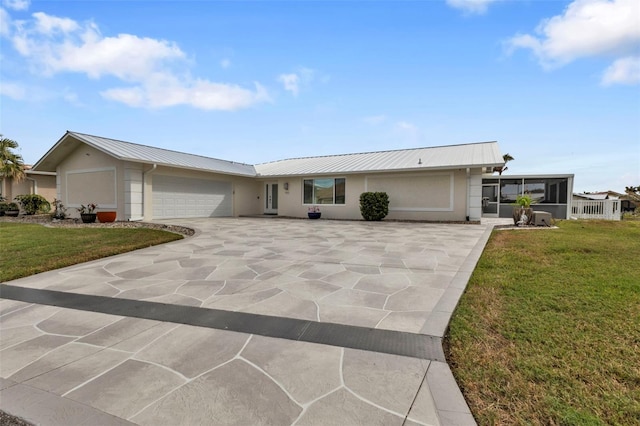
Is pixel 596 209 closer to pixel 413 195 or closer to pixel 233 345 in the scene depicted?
pixel 413 195

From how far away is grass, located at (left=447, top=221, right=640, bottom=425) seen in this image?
5.55 feet

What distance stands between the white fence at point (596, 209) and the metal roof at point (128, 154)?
1763cm

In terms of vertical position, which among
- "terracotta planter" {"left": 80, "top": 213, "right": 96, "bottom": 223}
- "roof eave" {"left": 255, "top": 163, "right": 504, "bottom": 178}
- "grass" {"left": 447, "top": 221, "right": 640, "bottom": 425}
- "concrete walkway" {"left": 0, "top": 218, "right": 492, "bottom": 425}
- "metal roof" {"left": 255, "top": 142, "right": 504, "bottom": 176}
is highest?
"metal roof" {"left": 255, "top": 142, "right": 504, "bottom": 176}

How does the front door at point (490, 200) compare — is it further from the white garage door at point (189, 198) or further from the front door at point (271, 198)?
the white garage door at point (189, 198)

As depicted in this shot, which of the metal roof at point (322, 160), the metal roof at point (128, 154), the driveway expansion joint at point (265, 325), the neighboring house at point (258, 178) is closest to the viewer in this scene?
the driveway expansion joint at point (265, 325)

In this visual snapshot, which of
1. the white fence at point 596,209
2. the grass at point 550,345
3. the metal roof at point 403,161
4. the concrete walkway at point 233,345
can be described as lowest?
the concrete walkway at point 233,345

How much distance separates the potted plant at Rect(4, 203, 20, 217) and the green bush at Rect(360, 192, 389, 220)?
733 inches

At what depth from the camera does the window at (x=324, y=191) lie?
1578 cm

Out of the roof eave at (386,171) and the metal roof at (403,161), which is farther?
the metal roof at (403,161)

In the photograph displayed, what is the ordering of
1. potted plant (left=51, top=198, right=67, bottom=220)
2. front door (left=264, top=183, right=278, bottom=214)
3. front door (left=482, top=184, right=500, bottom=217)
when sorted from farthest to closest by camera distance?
front door (left=264, top=183, right=278, bottom=214), front door (left=482, top=184, right=500, bottom=217), potted plant (left=51, top=198, right=67, bottom=220)

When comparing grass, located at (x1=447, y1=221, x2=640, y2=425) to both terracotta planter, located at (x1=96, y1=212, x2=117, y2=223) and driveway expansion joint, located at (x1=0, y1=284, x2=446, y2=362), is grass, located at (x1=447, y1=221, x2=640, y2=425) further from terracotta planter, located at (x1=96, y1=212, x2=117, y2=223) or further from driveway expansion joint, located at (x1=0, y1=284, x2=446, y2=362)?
terracotta planter, located at (x1=96, y1=212, x2=117, y2=223)

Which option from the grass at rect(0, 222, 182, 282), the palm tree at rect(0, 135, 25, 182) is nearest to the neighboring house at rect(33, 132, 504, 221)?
the palm tree at rect(0, 135, 25, 182)

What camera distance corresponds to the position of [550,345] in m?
2.36

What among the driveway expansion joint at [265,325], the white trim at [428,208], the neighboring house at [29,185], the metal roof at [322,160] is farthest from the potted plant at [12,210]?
the white trim at [428,208]
